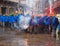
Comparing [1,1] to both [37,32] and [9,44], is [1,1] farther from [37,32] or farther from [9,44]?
[9,44]

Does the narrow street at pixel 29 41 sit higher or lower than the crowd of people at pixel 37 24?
lower

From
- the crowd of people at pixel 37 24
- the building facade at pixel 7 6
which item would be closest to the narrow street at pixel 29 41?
the crowd of people at pixel 37 24

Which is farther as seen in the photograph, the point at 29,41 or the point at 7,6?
the point at 7,6

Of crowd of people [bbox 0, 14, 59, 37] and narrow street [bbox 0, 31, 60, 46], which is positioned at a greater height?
crowd of people [bbox 0, 14, 59, 37]

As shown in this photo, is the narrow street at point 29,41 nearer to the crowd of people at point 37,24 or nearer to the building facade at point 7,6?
the crowd of people at point 37,24

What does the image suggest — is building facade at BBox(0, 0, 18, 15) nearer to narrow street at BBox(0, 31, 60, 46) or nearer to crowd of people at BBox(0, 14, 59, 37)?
crowd of people at BBox(0, 14, 59, 37)

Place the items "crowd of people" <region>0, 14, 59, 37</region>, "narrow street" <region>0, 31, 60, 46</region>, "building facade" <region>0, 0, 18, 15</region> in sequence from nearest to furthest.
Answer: "narrow street" <region>0, 31, 60, 46</region>
"crowd of people" <region>0, 14, 59, 37</region>
"building facade" <region>0, 0, 18, 15</region>

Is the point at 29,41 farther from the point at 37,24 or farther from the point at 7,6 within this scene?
the point at 7,6

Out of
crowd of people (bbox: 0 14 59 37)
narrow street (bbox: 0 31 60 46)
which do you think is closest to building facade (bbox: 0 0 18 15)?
crowd of people (bbox: 0 14 59 37)

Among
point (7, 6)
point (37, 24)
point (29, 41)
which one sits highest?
point (7, 6)

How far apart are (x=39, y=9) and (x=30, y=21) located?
840 inches

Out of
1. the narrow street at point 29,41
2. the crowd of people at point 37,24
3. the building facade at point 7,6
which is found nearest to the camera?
the narrow street at point 29,41

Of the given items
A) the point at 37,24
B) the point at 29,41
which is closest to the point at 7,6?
the point at 37,24

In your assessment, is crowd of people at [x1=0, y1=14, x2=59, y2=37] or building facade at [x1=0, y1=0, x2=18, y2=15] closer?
crowd of people at [x1=0, y1=14, x2=59, y2=37]
